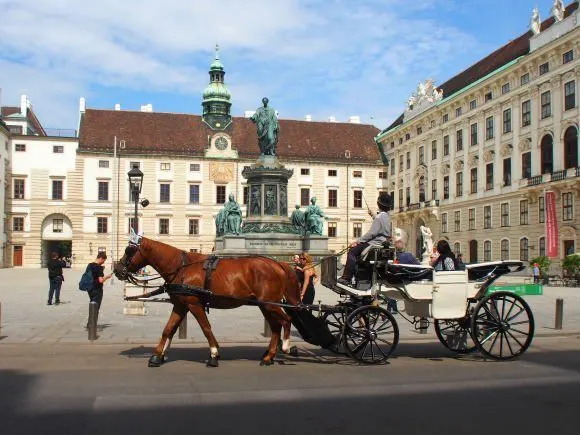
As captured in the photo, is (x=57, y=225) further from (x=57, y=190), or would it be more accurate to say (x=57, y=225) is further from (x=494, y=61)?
(x=494, y=61)

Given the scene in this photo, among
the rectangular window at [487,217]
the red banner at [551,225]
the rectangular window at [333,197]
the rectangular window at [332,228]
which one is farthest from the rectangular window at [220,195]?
the red banner at [551,225]

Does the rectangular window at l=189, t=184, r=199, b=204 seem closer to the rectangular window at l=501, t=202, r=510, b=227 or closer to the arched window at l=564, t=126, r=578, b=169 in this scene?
the rectangular window at l=501, t=202, r=510, b=227

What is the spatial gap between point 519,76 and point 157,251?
42151 mm

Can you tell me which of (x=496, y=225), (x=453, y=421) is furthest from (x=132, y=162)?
(x=453, y=421)

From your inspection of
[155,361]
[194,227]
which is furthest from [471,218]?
[155,361]

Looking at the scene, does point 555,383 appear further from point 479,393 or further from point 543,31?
point 543,31

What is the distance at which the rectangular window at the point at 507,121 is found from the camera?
47.3 meters

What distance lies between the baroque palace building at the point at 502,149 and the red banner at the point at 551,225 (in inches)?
14.7

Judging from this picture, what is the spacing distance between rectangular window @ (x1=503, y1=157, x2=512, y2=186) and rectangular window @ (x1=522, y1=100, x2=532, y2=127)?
3149 millimetres

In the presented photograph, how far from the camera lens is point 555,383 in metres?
8.12

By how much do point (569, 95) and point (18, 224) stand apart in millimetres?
49654

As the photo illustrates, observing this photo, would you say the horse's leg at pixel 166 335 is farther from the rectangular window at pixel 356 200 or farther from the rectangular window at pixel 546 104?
the rectangular window at pixel 356 200

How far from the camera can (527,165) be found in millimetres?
45344

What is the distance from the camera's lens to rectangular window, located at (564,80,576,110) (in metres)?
40.4
